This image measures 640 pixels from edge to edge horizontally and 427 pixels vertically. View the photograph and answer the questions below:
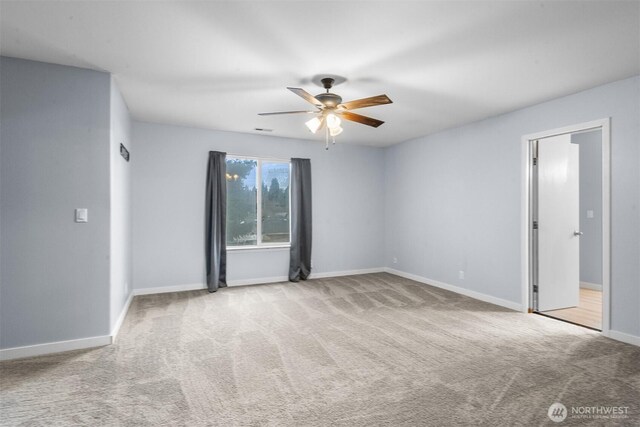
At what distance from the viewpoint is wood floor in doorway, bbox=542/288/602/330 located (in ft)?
13.1

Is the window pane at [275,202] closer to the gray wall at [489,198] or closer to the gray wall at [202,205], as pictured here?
the gray wall at [202,205]

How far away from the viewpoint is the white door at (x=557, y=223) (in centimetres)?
441

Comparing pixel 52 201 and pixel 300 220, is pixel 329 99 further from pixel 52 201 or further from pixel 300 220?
pixel 300 220

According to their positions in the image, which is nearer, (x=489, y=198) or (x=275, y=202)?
(x=489, y=198)

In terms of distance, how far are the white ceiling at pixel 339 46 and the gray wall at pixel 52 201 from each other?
26 cm

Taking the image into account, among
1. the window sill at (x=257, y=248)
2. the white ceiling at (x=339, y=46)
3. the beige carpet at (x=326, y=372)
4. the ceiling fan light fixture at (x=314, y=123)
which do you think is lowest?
the beige carpet at (x=326, y=372)

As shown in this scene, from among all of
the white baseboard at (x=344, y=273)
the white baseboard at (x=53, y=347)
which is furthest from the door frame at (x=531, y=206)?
the white baseboard at (x=53, y=347)

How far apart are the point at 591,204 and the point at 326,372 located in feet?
18.1

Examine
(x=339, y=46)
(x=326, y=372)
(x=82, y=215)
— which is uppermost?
(x=339, y=46)

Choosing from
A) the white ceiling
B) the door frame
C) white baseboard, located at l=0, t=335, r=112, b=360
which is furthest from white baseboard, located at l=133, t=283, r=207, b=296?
the door frame

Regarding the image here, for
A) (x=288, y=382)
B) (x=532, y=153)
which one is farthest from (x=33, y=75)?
(x=532, y=153)

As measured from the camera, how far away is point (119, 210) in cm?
390

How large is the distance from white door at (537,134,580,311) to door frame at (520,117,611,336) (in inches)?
5.0

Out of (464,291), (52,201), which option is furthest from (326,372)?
(464,291)
